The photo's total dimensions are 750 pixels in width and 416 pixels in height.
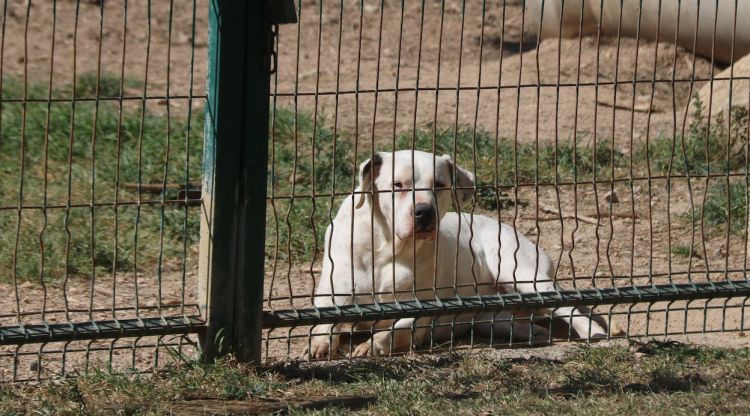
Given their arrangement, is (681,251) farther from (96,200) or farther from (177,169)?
(96,200)

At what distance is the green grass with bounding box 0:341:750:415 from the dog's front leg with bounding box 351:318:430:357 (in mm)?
392

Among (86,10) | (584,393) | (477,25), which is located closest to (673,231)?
(584,393)

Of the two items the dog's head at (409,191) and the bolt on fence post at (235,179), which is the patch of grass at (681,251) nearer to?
the dog's head at (409,191)

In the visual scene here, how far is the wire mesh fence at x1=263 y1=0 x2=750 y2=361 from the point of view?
4.95m

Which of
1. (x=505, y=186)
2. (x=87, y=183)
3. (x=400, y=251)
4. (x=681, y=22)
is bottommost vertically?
(x=87, y=183)

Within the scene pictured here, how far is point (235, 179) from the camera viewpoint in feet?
14.6

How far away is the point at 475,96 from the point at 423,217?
531cm

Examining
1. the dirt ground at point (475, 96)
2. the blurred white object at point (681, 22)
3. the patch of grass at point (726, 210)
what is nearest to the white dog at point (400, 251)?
the dirt ground at point (475, 96)

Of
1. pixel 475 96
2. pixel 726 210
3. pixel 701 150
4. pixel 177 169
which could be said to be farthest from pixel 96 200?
pixel 701 150

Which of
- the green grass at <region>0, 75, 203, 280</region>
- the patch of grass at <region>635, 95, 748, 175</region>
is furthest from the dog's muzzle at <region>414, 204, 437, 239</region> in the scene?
the patch of grass at <region>635, 95, 748, 175</region>

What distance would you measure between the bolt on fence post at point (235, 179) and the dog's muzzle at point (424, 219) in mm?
1023

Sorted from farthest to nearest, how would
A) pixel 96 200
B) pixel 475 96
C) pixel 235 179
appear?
pixel 475 96 < pixel 96 200 < pixel 235 179

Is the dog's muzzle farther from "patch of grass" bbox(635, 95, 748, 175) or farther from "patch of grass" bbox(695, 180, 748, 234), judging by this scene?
"patch of grass" bbox(635, 95, 748, 175)

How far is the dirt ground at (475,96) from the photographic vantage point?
203 inches
